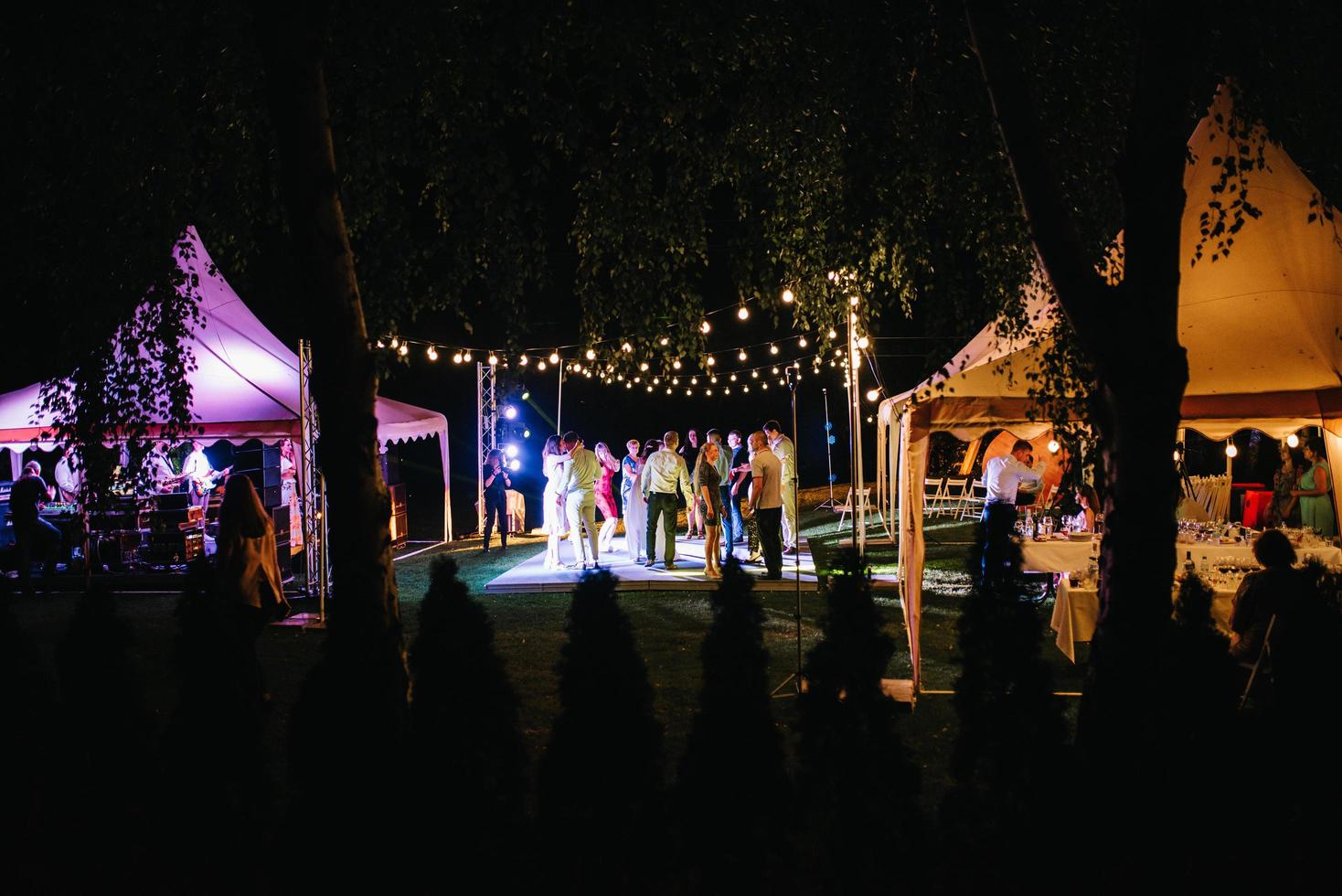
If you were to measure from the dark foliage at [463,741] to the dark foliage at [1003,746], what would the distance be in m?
1.33

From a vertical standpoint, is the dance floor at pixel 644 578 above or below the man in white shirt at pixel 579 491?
below

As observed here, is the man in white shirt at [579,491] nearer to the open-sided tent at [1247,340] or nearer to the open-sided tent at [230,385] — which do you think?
the open-sided tent at [230,385]

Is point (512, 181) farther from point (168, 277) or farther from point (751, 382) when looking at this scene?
point (751, 382)

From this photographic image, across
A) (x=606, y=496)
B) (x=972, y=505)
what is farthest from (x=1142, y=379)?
(x=972, y=505)

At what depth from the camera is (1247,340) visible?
265 inches

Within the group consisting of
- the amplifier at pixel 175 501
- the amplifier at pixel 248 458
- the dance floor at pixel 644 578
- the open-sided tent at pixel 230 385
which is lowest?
the dance floor at pixel 644 578

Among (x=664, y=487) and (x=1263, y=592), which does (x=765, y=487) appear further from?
(x=1263, y=592)

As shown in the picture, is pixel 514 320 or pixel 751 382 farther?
pixel 751 382

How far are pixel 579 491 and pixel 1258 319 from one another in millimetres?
8074

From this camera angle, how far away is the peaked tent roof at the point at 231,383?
1103cm

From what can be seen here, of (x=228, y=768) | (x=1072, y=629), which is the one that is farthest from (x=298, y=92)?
(x=1072, y=629)

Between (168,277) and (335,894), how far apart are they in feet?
10.6

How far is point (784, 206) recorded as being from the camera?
231 inches

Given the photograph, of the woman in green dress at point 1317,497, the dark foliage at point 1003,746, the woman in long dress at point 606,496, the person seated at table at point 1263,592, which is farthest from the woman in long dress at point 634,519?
the dark foliage at point 1003,746
